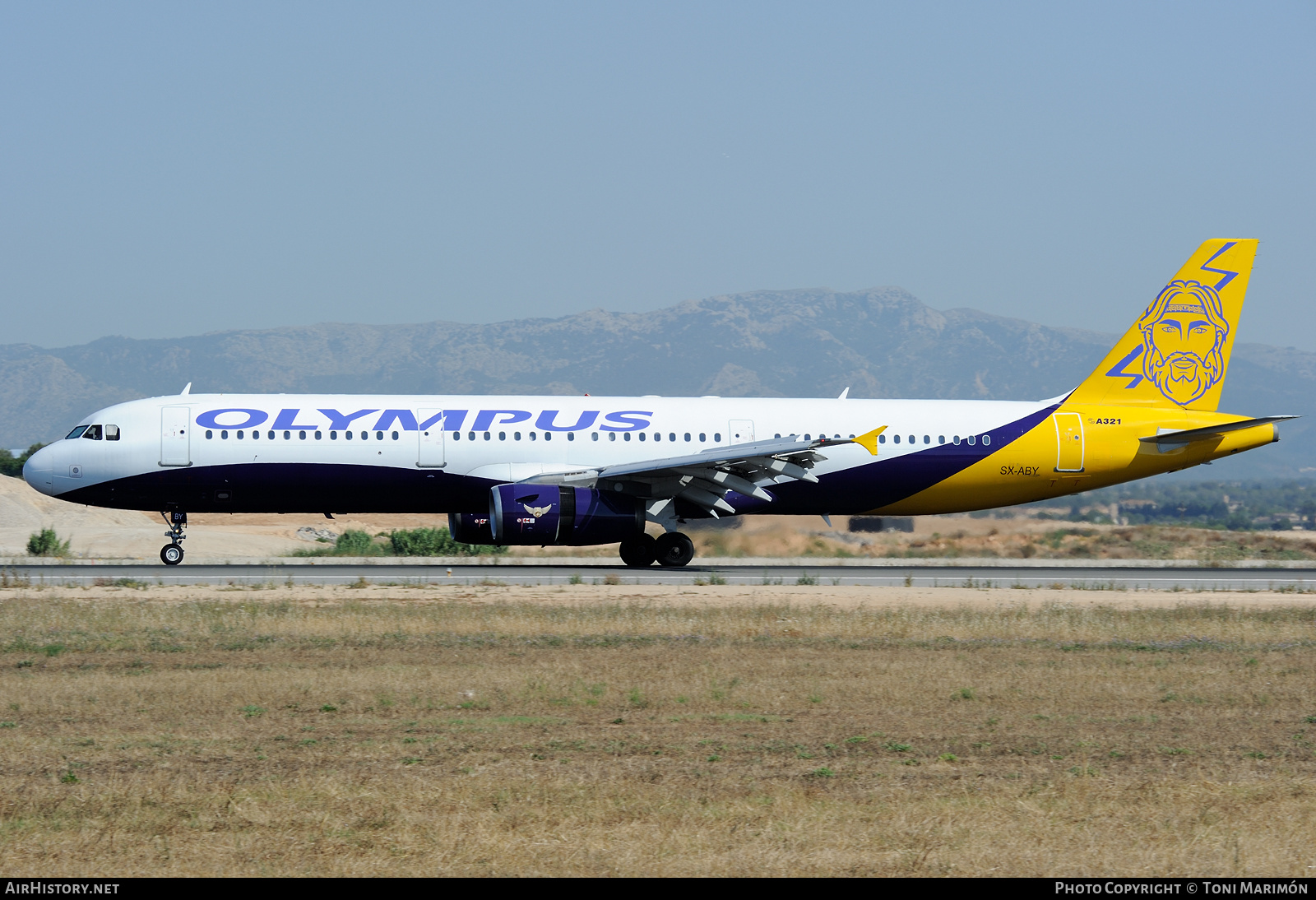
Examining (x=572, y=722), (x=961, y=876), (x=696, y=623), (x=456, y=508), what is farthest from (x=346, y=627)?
(x=961, y=876)

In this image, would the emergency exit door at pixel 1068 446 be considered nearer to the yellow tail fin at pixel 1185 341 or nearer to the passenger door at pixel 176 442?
the yellow tail fin at pixel 1185 341

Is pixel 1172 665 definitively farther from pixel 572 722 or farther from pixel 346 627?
pixel 346 627

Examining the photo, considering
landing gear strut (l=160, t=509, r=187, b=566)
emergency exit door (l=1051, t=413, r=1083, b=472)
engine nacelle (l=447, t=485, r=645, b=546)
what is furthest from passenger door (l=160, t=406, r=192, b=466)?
emergency exit door (l=1051, t=413, r=1083, b=472)

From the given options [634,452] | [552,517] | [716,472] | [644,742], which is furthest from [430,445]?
[644,742]

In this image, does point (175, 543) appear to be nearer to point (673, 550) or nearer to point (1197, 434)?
point (673, 550)

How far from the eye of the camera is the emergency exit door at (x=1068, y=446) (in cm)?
3200

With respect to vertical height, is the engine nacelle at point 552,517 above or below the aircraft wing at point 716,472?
below

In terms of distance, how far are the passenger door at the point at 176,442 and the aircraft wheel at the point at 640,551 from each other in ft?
31.7

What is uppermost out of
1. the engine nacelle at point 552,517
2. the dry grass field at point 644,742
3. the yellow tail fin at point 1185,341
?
the yellow tail fin at point 1185,341

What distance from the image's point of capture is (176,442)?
28.3 meters

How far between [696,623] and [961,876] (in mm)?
12224

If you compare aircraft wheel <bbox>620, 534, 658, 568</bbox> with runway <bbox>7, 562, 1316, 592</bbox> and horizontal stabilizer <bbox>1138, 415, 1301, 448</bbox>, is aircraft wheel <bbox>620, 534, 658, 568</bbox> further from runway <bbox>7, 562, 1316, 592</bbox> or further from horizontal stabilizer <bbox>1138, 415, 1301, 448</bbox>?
horizontal stabilizer <bbox>1138, 415, 1301, 448</bbox>

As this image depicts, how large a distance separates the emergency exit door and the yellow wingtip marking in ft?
15.2

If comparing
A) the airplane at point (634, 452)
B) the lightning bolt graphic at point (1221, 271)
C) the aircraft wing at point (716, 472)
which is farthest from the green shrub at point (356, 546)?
the lightning bolt graphic at point (1221, 271)
